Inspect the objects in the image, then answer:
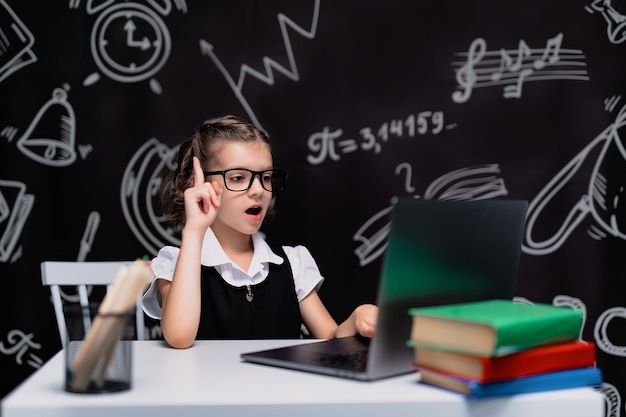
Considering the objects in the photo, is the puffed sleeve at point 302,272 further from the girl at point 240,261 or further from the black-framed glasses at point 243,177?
the black-framed glasses at point 243,177

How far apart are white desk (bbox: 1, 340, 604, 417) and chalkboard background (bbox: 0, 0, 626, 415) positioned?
1.20 m

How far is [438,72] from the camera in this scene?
2.34 metres

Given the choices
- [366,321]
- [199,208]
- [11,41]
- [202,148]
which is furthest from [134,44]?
[366,321]

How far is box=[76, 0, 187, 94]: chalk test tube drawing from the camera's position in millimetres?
2293

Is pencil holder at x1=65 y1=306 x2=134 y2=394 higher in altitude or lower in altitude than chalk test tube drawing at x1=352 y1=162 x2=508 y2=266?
lower

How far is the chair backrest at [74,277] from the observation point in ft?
6.19

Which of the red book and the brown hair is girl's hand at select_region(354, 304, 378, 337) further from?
the brown hair

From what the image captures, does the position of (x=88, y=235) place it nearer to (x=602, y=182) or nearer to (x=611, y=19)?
(x=602, y=182)

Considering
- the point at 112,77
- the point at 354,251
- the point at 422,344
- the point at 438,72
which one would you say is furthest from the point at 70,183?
the point at 422,344

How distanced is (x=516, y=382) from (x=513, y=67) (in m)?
1.52

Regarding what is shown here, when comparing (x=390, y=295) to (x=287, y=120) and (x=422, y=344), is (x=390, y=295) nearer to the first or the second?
(x=422, y=344)

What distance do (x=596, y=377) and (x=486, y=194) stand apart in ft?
4.24

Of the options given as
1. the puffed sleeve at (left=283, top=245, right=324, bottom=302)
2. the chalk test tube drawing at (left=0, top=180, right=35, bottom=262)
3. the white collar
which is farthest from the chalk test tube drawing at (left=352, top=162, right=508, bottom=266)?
the chalk test tube drawing at (left=0, top=180, right=35, bottom=262)

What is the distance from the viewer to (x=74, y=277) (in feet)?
6.37
